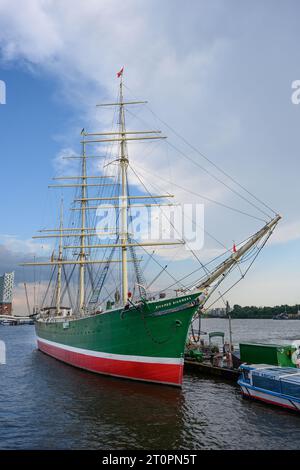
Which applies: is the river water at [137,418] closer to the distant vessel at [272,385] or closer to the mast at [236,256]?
the distant vessel at [272,385]

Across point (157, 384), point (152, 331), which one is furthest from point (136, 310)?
point (157, 384)

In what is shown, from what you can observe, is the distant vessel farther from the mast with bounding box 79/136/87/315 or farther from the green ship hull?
the mast with bounding box 79/136/87/315

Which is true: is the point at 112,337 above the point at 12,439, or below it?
above

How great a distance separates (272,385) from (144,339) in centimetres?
922

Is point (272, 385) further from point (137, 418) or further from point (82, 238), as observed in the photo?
point (82, 238)

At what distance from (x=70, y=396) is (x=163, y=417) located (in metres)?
8.01

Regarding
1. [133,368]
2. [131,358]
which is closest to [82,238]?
[131,358]

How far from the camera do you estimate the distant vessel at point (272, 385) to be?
18422 mm

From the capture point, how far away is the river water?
48.5 feet

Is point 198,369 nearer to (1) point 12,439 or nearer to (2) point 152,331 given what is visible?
(2) point 152,331

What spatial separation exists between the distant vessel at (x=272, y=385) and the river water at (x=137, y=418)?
576 millimetres

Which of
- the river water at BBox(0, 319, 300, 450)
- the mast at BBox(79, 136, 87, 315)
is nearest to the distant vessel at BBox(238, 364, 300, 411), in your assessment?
the river water at BBox(0, 319, 300, 450)

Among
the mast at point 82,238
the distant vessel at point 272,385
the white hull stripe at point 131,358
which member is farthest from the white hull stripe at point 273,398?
the mast at point 82,238

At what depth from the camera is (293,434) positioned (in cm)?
1545
